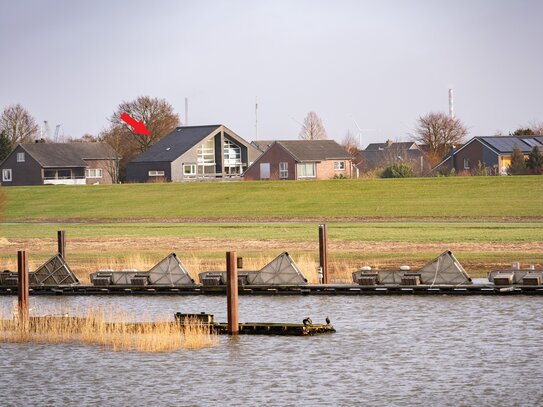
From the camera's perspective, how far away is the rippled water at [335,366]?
28.9 m

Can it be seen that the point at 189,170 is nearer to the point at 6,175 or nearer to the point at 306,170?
the point at 306,170

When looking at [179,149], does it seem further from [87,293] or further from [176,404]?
[176,404]

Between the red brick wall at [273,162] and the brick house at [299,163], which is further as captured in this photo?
the red brick wall at [273,162]

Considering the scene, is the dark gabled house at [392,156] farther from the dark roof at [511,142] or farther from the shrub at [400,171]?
the shrub at [400,171]

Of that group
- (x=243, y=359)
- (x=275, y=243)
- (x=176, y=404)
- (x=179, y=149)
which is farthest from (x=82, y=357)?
(x=179, y=149)

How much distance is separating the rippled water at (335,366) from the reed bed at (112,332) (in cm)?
64

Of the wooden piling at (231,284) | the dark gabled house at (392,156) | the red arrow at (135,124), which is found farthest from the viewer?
the red arrow at (135,124)

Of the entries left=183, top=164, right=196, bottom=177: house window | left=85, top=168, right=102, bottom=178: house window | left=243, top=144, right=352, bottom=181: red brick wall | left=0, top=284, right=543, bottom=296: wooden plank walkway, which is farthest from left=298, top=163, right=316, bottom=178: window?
left=0, top=284, right=543, bottom=296: wooden plank walkway

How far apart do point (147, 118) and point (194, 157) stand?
72.0 feet

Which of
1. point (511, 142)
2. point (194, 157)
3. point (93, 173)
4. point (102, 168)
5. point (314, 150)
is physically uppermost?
point (314, 150)

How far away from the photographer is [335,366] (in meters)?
32.3

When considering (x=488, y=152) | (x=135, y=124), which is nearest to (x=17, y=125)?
(x=135, y=124)

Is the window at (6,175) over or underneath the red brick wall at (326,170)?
over

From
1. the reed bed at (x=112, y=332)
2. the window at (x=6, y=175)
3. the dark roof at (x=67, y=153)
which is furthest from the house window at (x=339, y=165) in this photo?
the reed bed at (x=112, y=332)
